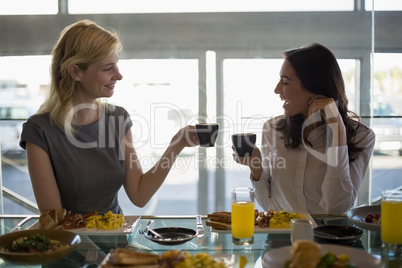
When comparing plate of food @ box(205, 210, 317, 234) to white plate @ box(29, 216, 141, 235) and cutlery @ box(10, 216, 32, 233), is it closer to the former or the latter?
white plate @ box(29, 216, 141, 235)

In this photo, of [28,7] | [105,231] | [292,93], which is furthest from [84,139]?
[28,7]

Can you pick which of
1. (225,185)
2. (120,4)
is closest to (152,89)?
(120,4)

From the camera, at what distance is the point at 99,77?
2275 mm

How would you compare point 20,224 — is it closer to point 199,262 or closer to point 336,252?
point 199,262

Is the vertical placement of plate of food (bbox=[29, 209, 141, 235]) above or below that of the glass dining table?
above

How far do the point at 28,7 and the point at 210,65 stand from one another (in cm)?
152

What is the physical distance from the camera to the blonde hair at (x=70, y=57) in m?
2.24

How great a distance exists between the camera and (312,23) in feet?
12.5

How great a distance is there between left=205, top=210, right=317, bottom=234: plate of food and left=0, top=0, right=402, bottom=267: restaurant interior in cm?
211

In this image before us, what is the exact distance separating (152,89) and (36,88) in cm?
94

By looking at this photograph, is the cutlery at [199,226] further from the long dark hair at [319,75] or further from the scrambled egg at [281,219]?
the long dark hair at [319,75]

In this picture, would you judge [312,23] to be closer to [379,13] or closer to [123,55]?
[379,13]

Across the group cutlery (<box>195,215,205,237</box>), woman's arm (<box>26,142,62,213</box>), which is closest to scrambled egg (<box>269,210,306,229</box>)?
A: cutlery (<box>195,215,205,237</box>)

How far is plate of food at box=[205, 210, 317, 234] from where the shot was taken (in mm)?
1753
